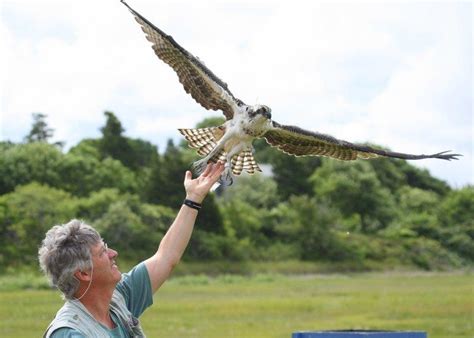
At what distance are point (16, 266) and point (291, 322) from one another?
17.3 m

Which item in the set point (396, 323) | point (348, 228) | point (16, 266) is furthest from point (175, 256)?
point (348, 228)

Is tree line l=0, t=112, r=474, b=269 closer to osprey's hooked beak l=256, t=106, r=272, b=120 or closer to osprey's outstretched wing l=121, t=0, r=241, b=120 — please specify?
osprey's outstretched wing l=121, t=0, r=241, b=120

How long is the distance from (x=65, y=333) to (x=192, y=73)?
4253 millimetres

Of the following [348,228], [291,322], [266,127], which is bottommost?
[291,322]

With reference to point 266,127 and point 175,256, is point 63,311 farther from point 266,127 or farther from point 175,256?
point 266,127

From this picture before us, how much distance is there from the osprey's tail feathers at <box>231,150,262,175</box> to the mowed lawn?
42.2 feet

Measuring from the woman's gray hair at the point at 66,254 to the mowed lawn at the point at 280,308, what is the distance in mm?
15915

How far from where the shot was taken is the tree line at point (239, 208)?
4472 cm

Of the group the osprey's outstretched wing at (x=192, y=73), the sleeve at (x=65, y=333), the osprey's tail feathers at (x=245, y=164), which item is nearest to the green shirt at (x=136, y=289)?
the sleeve at (x=65, y=333)

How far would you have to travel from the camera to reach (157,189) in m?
53.4

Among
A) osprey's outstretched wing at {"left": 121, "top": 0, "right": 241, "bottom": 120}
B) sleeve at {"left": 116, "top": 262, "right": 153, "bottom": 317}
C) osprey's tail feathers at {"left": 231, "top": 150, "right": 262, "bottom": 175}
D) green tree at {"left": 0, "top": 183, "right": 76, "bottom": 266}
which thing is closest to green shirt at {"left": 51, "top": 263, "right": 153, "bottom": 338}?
sleeve at {"left": 116, "top": 262, "right": 153, "bottom": 317}

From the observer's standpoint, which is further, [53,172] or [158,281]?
[53,172]

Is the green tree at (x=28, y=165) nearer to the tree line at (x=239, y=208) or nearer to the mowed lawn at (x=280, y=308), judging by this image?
the tree line at (x=239, y=208)

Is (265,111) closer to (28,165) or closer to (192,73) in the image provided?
(192,73)
